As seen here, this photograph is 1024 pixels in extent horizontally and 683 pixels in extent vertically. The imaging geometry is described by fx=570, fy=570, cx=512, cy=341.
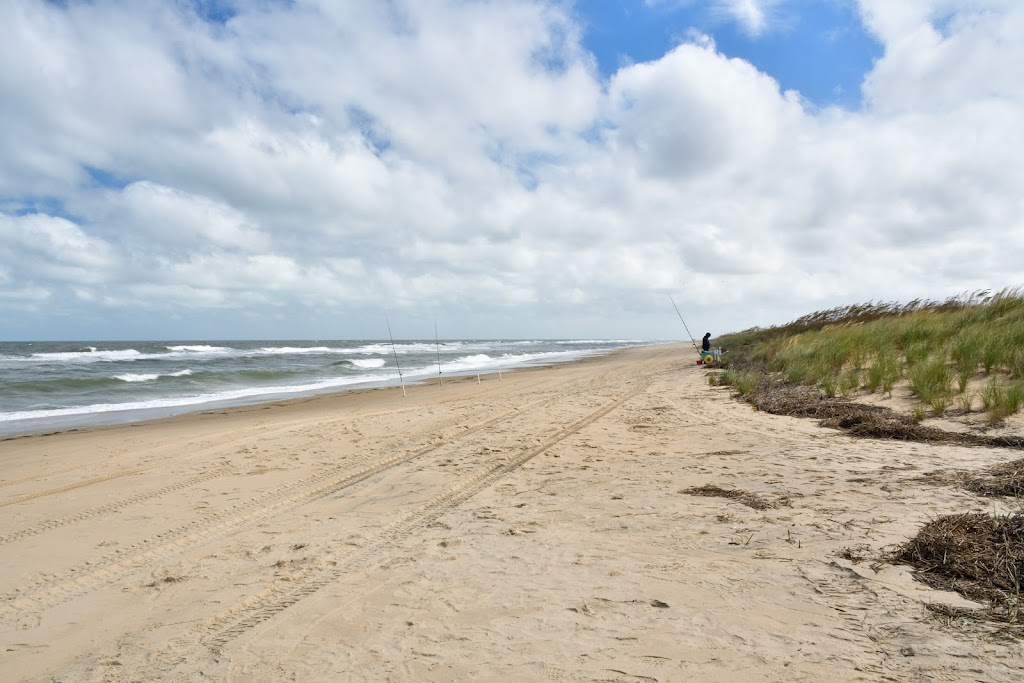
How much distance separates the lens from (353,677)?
2787 millimetres

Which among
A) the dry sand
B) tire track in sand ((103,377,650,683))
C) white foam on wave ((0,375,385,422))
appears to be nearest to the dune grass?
the dry sand

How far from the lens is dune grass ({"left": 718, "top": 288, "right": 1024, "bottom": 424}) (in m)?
8.14

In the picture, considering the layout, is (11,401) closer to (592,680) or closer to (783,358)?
(592,680)

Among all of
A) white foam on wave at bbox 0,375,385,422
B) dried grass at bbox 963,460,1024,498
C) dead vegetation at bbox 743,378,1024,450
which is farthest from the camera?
white foam on wave at bbox 0,375,385,422

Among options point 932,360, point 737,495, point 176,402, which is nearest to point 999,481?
point 737,495

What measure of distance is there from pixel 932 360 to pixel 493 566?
32.7 ft

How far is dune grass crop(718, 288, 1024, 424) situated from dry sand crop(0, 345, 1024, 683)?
2203 millimetres

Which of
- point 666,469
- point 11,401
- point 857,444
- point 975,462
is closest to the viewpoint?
point 975,462

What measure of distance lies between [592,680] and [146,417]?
1411 cm

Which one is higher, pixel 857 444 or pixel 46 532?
pixel 857 444

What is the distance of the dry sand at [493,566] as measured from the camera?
9.30 feet

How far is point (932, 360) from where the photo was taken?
402 inches

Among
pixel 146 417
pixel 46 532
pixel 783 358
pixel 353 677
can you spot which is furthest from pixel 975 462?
pixel 146 417

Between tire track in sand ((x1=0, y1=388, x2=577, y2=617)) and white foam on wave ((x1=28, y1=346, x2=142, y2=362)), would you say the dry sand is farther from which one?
white foam on wave ((x1=28, y1=346, x2=142, y2=362))
